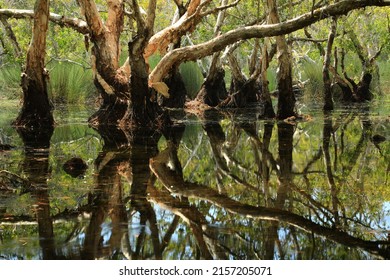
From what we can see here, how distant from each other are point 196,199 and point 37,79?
304 inches

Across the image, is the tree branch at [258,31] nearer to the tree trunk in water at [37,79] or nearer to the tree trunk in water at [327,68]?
the tree trunk in water at [37,79]

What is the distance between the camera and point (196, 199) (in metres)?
6.04

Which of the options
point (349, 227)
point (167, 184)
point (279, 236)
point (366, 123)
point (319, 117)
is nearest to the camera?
point (279, 236)

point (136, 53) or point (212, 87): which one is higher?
point (136, 53)

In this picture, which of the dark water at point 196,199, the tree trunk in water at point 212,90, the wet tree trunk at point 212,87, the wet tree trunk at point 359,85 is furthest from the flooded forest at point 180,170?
the wet tree trunk at point 359,85

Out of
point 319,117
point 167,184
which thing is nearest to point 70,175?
point 167,184

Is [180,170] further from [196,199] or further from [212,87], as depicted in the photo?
[212,87]

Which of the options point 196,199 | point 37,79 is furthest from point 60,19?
point 196,199

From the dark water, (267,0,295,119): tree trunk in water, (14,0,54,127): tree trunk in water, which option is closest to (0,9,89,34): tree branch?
(14,0,54,127): tree trunk in water

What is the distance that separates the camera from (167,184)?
22.3 feet

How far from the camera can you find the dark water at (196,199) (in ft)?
14.6

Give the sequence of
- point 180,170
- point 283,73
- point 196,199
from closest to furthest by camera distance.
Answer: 1. point 196,199
2. point 180,170
3. point 283,73

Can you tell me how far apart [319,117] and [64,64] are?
933cm
